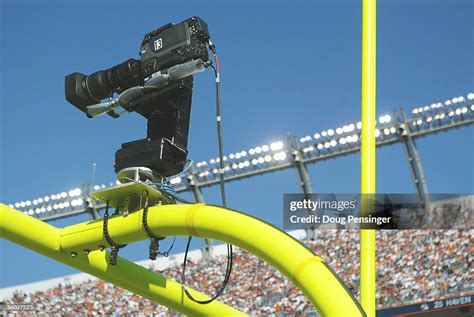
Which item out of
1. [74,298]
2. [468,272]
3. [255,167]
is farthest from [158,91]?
[255,167]

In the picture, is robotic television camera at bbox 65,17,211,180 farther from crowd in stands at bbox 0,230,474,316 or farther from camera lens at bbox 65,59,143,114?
crowd in stands at bbox 0,230,474,316

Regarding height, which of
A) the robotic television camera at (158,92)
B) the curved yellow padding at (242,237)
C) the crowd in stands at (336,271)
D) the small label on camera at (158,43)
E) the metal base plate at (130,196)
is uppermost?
the crowd in stands at (336,271)

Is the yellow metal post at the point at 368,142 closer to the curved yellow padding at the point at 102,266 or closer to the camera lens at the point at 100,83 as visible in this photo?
the curved yellow padding at the point at 102,266

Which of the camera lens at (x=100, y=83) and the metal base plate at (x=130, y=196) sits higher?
the camera lens at (x=100, y=83)

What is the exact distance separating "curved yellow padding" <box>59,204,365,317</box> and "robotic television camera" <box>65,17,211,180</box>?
367 millimetres

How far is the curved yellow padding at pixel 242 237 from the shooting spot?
3.05 meters

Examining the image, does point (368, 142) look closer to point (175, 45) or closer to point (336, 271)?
point (175, 45)

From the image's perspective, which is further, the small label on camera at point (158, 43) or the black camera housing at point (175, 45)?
the small label on camera at point (158, 43)

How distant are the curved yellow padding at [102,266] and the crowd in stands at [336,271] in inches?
463

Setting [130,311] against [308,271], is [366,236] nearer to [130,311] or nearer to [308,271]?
[308,271]

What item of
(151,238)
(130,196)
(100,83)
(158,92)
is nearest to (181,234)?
(151,238)

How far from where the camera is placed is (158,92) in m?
4.23

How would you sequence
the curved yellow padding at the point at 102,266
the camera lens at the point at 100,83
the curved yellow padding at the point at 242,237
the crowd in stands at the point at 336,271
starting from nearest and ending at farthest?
the curved yellow padding at the point at 242,237 < the curved yellow padding at the point at 102,266 < the camera lens at the point at 100,83 < the crowd in stands at the point at 336,271

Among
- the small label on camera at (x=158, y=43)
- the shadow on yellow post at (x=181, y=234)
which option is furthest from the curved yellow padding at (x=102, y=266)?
the small label on camera at (x=158, y=43)
